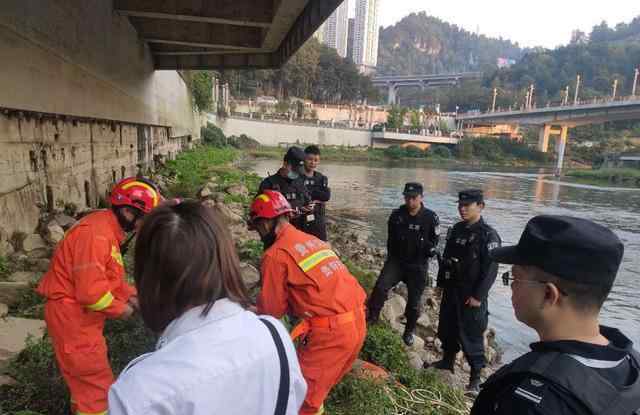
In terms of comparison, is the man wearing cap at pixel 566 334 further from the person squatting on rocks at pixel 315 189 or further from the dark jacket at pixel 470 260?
the person squatting on rocks at pixel 315 189

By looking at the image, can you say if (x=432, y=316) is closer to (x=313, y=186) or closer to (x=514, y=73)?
(x=313, y=186)

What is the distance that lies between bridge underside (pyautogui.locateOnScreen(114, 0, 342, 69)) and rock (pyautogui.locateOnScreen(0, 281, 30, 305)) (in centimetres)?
643

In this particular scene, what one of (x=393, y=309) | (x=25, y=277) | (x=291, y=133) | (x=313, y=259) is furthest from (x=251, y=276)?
(x=291, y=133)

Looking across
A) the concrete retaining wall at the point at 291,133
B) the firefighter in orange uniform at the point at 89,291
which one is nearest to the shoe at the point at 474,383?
the firefighter in orange uniform at the point at 89,291

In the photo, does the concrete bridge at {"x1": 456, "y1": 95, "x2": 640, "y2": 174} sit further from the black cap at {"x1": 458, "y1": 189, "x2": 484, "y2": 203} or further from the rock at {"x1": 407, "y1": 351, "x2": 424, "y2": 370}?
the black cap at {"x1": 458, "y1": 189, "x2": 484, "y2": 203}

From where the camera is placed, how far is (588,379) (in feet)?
3.67

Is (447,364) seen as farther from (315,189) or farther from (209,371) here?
(209,371)

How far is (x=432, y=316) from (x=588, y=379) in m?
5.88

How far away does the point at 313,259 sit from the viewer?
253 cm

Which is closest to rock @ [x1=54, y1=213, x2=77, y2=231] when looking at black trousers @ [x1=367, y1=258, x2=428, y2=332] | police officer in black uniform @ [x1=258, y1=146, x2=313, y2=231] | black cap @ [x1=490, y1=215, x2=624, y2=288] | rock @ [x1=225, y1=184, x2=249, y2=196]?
police officer in black uniform @ [x1=258, y1=146, x2=313, y2=231]

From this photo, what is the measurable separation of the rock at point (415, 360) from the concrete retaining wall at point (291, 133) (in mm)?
48822

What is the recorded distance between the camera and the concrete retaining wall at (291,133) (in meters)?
56.1

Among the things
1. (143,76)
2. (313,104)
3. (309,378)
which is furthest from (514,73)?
(309,378)

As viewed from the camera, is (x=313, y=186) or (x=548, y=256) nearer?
(x=548, y=256)
